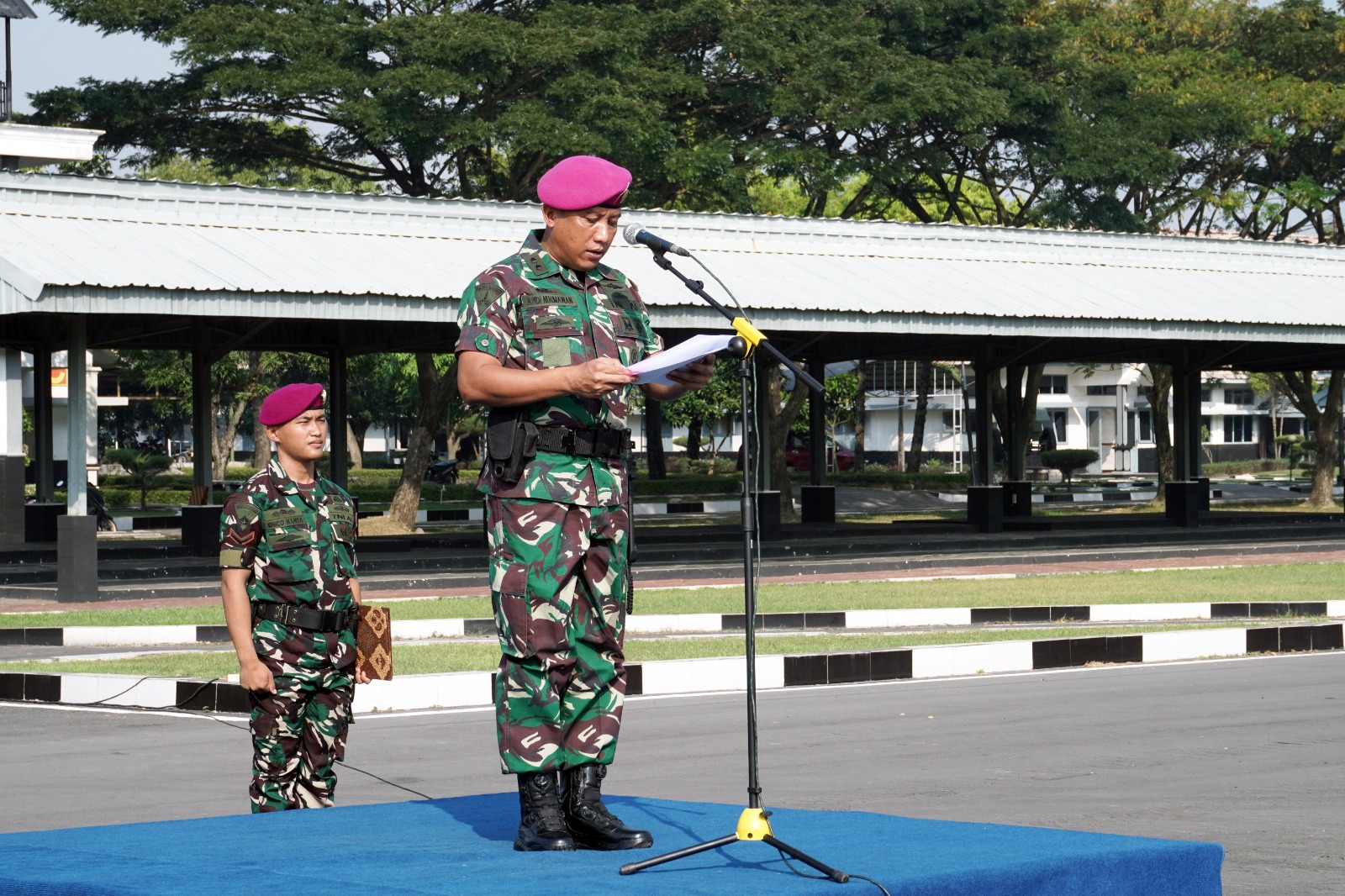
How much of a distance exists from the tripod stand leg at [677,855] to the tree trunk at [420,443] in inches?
1032

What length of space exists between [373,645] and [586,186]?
2.03 meters

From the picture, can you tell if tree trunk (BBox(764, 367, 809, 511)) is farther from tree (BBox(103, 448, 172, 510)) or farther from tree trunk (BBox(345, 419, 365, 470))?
tree trunk (BBox(345, 419, 365, 470))

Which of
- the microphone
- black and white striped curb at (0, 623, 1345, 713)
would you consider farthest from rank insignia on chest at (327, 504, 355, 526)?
black and white striped curb at (0, 623, 1345, 713)

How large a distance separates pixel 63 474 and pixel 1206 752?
34123 mm

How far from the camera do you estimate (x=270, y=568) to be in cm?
583

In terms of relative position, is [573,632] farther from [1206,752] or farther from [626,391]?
[1206,752]

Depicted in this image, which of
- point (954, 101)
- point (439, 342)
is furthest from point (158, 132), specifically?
point (954, 101)

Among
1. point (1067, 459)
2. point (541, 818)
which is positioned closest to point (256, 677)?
point (541, 818)

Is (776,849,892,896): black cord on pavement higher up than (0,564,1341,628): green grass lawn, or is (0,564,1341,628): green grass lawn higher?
(776,849,892,896): black cord on pavement

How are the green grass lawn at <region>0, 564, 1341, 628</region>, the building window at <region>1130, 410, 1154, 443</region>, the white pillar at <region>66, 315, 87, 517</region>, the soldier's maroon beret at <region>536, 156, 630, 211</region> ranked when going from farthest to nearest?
the building window at <region>1130, 410, 1154, 443</region> → the white pillar at <region>66, 315, 87, 517</region> → the green grass lawn at <region>0, 564, 1341, 628</region> → the soldier's maroon beret at <region>536, 156, 630, 211</region>

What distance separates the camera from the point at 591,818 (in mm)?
4504

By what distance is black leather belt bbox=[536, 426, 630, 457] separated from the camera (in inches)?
179

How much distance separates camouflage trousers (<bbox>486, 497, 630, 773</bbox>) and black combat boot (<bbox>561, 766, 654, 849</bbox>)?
0.05 metres

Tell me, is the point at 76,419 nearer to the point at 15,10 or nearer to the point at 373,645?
the point at 373,645
